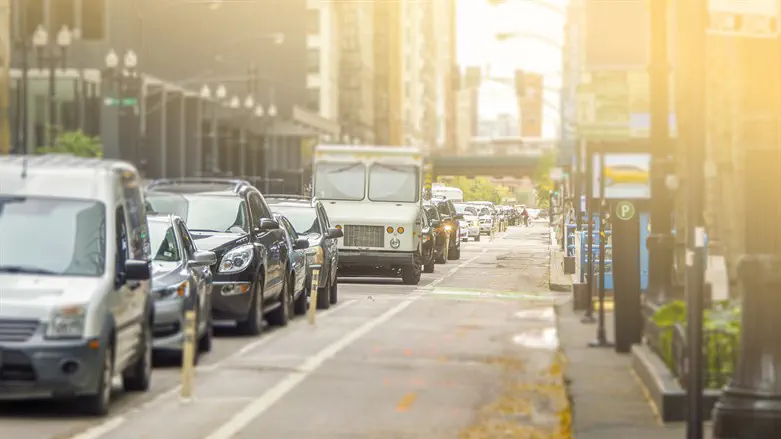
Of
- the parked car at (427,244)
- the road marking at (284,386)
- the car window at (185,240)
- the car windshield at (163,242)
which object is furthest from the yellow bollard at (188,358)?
the parked car at (427,244)

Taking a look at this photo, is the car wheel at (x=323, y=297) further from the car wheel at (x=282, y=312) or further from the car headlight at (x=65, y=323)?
the car headlight at (x=65, y=323)

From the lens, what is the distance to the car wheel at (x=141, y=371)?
15.3 meters

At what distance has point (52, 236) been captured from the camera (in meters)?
14.2

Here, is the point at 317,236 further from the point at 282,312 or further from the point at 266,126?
the point at 266,126

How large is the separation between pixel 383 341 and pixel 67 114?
58.9m

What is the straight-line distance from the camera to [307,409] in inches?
571

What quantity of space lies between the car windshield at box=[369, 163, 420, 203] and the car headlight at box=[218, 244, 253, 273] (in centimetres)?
1728

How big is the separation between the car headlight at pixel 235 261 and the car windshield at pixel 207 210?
109 cm

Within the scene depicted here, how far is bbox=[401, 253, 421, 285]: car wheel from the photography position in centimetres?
3769

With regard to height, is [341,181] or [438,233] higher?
[341,181]

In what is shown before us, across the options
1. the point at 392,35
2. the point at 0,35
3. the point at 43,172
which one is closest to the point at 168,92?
the point at 0,35

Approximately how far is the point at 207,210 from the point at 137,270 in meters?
9.82

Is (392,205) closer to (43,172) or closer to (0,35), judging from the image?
(0,35)

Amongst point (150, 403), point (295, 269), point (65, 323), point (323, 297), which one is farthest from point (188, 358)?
point (323, 297)
